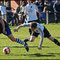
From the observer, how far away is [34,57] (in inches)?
399

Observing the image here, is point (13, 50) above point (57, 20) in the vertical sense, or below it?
above

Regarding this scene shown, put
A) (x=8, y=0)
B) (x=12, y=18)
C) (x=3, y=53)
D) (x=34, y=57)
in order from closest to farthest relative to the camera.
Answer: (x=34, y=57)
(x=3, y=53)
(x=12, y=18)
(x=8, y=0)

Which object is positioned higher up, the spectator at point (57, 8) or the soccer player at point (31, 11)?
the soccer player at point (31, 11)

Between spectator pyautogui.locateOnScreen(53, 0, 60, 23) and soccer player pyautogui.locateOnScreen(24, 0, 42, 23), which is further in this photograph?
spectator pyautogui.locateOnScreen(53, 0, 60, 23)

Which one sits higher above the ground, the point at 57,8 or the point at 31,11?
the point at 31,11

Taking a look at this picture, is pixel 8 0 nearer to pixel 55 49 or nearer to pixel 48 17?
pixel 48 17

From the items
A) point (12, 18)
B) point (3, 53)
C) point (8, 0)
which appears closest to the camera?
point (3, 53)

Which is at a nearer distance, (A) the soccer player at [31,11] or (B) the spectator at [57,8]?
(A) the soccer player at [31,11]

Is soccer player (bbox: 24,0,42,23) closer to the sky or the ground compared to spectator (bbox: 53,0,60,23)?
closer to the sky

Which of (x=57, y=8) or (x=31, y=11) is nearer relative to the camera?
(x=31, y=11)

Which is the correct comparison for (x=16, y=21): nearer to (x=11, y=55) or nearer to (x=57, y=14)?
(x=57, y=14)

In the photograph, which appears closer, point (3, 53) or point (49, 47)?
point (3, 53)

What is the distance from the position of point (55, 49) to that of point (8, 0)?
66.2 ft

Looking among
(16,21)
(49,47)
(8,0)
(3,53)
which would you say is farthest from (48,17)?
(3,53)
